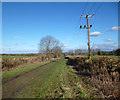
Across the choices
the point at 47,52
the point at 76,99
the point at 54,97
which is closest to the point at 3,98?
the point at 54,97

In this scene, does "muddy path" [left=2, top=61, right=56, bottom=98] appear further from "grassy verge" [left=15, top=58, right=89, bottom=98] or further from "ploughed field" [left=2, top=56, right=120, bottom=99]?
"grassy verge" [left=15, top=58, right=89, bottom=98]

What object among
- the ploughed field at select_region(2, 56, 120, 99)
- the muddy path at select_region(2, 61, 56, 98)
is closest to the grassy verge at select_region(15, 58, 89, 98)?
the ploughed field at select_region(2, 56, 120, 99)

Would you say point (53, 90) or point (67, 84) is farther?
point (67, 84)

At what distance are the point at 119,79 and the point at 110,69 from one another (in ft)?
5.27

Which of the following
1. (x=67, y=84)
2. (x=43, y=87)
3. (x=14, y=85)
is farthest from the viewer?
(x=67, y=84)

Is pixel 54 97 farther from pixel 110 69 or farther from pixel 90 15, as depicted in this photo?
pixel 90 15

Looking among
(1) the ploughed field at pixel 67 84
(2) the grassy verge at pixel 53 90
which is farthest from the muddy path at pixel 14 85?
(2) the grassy verge at pixel 53 90

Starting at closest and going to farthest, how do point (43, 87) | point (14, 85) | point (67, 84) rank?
point (43, 87) → point (14, 85) → point (67, 84)

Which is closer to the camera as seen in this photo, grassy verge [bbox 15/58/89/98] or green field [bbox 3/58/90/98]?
grassy verge [bbox 15/58/89/98]

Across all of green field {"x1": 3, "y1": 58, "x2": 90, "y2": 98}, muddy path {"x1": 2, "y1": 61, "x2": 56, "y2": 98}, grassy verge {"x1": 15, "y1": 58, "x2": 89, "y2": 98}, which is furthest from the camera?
muddy path {"x1": 2, "y1": 61, "x2": 56, "y2": 98}

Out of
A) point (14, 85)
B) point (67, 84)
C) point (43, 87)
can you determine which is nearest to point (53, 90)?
point (43, 87)

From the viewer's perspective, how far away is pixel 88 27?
16328 millimetres

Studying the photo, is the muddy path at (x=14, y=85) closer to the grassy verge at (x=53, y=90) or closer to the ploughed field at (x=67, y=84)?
the ploughed field at (x=67, y=84)

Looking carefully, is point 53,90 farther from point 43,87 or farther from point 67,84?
point 67,84
